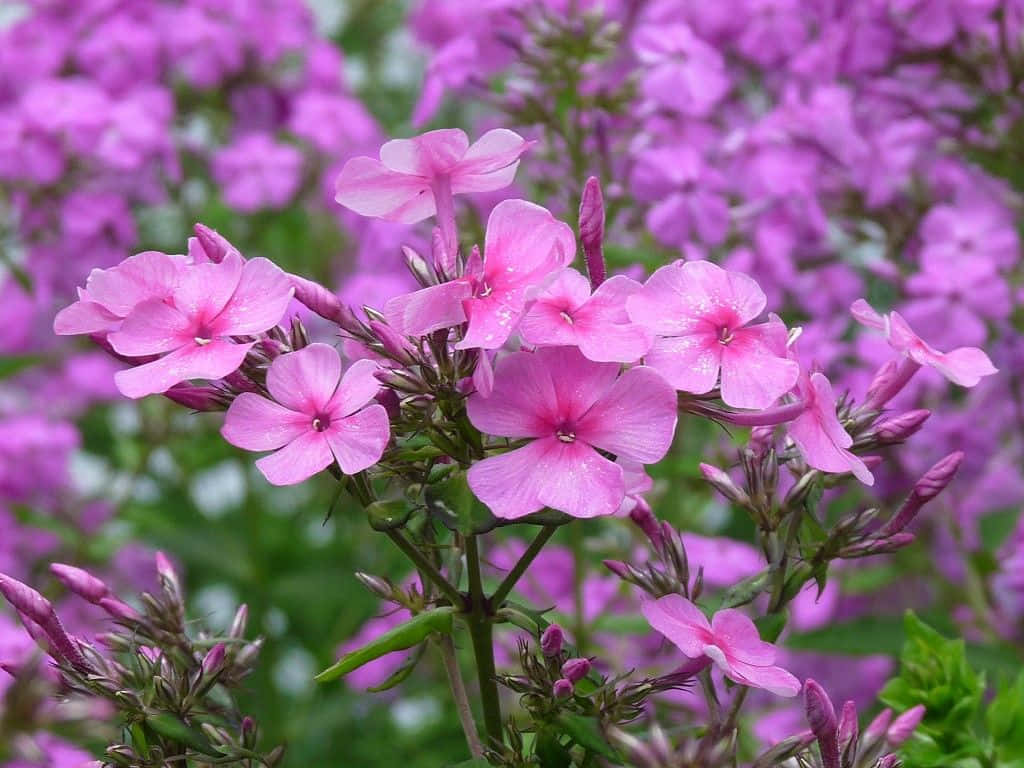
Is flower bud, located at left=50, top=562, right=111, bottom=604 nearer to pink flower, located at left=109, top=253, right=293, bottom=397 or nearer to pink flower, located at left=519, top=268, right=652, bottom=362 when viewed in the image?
pink flower, located at left=109, top=253, right=293, bottom=397

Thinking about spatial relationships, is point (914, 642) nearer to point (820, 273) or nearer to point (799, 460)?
point (799, 460)

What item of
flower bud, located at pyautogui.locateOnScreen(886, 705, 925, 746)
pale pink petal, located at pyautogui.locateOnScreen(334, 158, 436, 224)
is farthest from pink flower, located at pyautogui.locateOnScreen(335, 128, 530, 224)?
flower bud, located at pyautogui.locateOnScreen(886, 705, 925, 746)

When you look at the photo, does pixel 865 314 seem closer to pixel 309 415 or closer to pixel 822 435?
pixel 822 435

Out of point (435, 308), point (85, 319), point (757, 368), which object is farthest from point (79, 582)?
point (757, 368)

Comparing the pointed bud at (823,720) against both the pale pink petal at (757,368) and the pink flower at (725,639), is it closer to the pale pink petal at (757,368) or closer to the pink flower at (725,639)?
the pink flower at (725,639)

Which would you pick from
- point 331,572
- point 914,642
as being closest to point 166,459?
point 331,572

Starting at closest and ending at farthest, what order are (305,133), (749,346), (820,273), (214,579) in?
(749,346)
(820,273)
(305,133)
(214,579)

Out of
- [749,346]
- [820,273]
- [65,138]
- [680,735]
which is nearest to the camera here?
[749,346]
